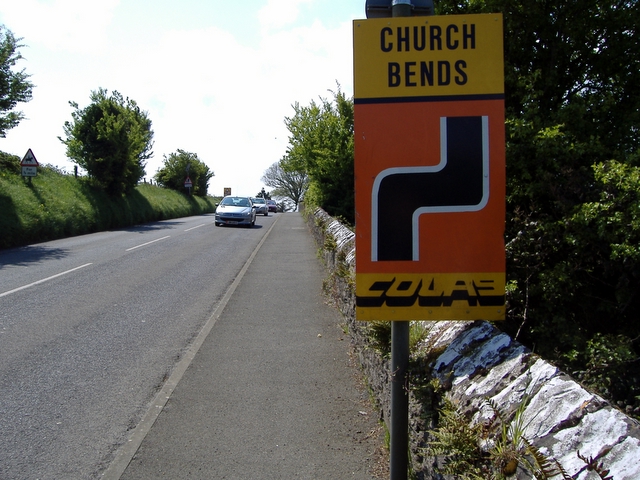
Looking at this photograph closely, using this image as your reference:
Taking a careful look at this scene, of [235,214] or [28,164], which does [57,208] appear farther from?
[235,214]

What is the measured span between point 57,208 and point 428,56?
957 inches

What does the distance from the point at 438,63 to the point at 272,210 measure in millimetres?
63731

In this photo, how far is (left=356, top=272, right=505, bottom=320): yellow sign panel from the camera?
2.70 metres

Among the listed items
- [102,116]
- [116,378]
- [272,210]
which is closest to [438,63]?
[116,378]

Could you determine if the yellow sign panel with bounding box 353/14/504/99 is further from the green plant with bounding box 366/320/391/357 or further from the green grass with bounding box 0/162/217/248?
the green grass with bounding box 0/162/217/248

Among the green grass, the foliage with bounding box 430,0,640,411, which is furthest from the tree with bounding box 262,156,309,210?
the foliage with bounding box 430,0,640,411

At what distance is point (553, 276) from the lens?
13.8ft

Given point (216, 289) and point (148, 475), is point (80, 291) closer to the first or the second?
point (216, 289)

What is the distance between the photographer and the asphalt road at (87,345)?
4.36 m

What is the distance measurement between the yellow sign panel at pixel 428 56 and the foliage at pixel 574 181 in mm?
1663

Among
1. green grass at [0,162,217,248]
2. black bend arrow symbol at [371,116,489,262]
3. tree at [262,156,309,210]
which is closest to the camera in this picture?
black bend arrow symbol at [371,116,489,262]

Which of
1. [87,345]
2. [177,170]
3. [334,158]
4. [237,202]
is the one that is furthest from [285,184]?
[87,345]

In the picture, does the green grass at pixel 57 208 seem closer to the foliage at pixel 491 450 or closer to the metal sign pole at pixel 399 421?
the metal sign pole at pixel 399 421

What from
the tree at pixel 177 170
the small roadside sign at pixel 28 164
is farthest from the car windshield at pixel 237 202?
the tree at pixel 177 170
